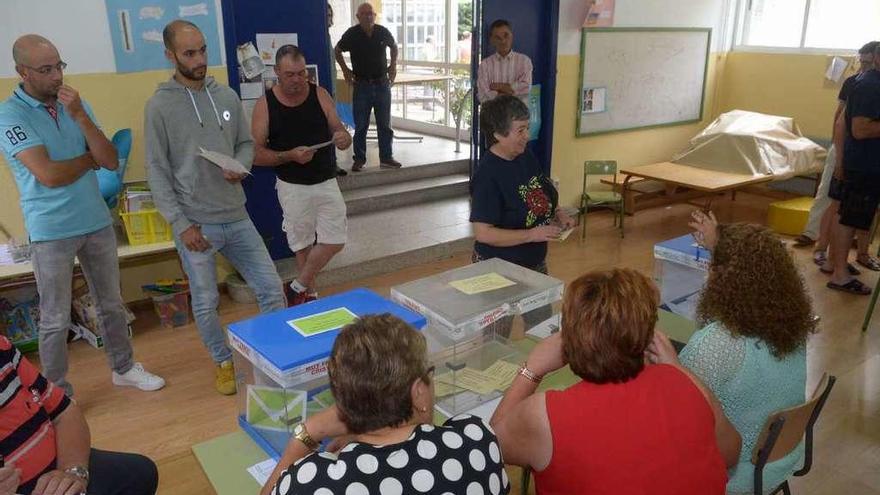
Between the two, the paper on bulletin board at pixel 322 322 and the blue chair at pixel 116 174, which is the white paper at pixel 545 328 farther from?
the blue chair at pixel 116 174

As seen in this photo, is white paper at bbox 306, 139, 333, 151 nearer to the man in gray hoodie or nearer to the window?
the man in gray hoodie

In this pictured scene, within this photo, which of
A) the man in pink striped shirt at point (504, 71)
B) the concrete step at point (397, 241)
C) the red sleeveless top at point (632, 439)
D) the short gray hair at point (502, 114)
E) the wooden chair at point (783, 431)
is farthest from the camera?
the man in pink striped shirt at point (504, 71)

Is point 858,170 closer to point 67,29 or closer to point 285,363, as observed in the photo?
point 285,363

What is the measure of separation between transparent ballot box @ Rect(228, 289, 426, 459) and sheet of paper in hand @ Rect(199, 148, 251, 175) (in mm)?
1367

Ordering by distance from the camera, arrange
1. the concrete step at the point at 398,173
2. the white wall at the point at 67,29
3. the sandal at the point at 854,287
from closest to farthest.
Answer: the white wall at the point at 67,29 → the sandal at the point at 854,287 → the concrete step at the point at 398,173

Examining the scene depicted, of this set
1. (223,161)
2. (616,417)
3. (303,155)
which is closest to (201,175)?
(223,161)

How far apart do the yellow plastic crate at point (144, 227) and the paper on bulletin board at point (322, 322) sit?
257 centimetres

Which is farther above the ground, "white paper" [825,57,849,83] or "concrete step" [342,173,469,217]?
"white paper" [825,57,849,83]

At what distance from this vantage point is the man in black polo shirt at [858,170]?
4.48 metres

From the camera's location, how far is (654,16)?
22.3 feet

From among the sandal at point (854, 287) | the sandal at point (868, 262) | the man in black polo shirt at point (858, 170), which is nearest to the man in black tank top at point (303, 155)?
the man in black polo shirt at point (858, 170)

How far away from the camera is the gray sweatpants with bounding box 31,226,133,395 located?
9.95 ft

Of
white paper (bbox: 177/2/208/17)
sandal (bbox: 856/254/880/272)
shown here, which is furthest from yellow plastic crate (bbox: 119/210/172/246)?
sandal (bbox: 856/254/880/272)

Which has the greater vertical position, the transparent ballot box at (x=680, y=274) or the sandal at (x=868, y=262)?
the transparent ballot box at (x=680, y=274)
